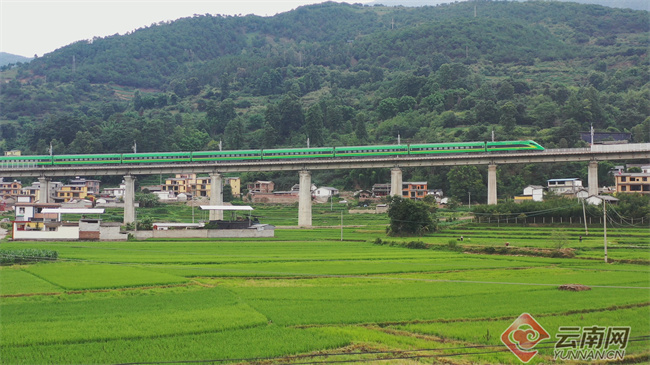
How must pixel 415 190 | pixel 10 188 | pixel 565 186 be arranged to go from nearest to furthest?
pixel 565 186, pixel 415 190, pixel 10 188

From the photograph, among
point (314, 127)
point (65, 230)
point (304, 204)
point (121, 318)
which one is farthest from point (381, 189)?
point (121, 318)

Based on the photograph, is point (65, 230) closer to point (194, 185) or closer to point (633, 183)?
point (194, 185)

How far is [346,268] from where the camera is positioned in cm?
3578

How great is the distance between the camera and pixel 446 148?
83125 mm

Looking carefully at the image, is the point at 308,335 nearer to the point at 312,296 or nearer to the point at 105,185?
the point at 312,296

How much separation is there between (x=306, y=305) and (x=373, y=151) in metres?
62.6

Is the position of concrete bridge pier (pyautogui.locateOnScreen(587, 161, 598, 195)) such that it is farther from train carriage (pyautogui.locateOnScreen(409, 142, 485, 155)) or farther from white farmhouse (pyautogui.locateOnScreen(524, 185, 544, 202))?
train carriage (pyautogui.locateOnScreen(409, 142, 485, 155))

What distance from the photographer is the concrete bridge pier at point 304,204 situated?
80.2 meters

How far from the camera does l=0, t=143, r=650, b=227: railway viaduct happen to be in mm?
76688

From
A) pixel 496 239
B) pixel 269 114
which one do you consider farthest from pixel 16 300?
pixel 269 114

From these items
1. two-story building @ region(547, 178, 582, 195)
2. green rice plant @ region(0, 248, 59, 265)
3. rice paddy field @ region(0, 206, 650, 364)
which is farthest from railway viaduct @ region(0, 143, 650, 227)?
green rice plant @ region(0, 248, 59, 265)

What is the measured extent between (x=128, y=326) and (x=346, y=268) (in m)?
16.9

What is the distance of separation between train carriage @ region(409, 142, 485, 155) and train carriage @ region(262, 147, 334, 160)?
461 inches

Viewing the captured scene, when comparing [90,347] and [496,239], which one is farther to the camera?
[496,239]
